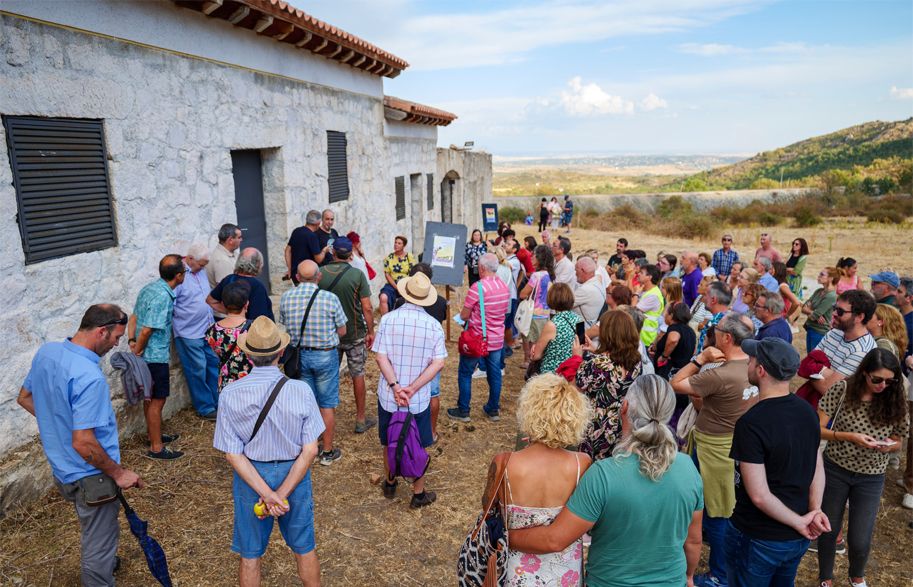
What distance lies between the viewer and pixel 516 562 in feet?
8.25

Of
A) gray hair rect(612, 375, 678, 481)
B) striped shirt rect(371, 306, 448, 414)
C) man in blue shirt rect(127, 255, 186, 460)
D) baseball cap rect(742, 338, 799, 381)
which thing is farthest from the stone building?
baseball cap rect(742, 338, 799, 381)

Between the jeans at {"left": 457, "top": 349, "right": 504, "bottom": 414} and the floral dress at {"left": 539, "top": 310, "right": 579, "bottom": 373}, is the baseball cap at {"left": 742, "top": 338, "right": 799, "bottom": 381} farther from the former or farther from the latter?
the jeans at {"left": 457, "top": 349, "right": 504, "bottom": 414}

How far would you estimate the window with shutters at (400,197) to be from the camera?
12672 mm

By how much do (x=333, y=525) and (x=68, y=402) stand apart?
2.21m

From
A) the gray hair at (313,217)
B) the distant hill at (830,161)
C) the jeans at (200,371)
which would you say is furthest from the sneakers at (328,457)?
the distant hill at (830,161)

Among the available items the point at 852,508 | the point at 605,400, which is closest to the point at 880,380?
the point at 852,508

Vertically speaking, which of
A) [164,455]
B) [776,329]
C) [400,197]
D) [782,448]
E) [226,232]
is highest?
[400,197]

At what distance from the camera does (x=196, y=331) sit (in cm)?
555

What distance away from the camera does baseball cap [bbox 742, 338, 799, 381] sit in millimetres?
2799

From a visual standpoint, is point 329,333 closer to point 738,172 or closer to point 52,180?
point 52,180

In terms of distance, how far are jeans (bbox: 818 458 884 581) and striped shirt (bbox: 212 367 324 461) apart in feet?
10.6

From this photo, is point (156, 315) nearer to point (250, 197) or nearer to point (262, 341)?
point (262, 341)

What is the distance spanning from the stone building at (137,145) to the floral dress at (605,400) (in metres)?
4.09

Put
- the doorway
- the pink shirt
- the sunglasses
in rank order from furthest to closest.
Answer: the doorway < the pink shirt < the sunglasses
